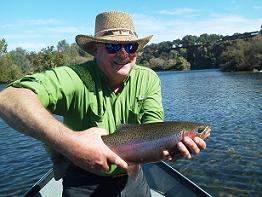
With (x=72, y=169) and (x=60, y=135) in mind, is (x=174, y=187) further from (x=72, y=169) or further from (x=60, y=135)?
(x=60, y=135)

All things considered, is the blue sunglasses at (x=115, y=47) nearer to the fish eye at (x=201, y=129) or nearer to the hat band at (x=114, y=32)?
the hat band at (x=114, y=32)

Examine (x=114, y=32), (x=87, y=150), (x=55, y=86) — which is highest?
(x=114, y=32)

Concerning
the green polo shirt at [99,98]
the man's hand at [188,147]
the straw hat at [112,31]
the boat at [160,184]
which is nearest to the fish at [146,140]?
the man's hand at [188,147]

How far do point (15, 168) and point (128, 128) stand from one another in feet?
43.9

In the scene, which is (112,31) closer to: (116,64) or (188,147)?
(116,64)

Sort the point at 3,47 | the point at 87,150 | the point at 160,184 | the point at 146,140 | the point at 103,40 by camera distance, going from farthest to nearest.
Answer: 1. the point at 3,47
2. the point at 160,184
3. the point at 103,40
4. the point at 146,140
5. the point at 87,150

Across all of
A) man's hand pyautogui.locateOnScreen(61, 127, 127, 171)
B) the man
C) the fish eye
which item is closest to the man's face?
the man

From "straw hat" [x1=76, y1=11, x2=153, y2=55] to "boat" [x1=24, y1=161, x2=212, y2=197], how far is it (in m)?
3.31

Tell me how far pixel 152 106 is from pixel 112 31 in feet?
2.86

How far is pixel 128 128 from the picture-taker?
3.59 m

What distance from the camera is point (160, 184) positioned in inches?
296

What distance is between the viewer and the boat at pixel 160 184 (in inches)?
269

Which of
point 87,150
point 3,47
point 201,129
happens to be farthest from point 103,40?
point 3,47

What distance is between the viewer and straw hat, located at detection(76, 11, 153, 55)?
4014 millimetres
